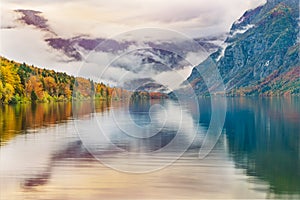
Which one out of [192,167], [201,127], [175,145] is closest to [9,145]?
[175,145]

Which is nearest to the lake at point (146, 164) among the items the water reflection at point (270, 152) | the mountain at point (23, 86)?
the water reflection at point (270, 152)

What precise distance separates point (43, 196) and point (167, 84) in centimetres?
1657

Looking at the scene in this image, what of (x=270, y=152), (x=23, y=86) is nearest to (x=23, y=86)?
(x=23, y=86)

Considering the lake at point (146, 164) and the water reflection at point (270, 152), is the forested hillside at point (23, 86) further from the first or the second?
the lake at point (146, 164)

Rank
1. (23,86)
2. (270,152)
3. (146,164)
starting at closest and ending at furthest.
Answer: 1. (146,164)
2. (270,152)
3. (23,86)

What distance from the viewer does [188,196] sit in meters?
27.7

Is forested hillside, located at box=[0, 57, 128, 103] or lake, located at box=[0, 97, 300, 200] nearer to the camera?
lake, located at box=[0, 97, 300, 200]

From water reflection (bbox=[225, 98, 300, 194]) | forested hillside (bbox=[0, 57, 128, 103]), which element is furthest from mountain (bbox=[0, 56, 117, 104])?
water reflection (bbox=[225, 98, 300, 194])

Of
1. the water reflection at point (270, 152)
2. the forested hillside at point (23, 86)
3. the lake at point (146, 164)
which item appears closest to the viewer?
the lake at point (146, 164)

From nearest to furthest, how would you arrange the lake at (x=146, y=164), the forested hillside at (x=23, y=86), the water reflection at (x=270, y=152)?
the lake at (x=146, y=164) < the water reflection at (x=270, y=152) < the forested hillside at (x=23, y=86)

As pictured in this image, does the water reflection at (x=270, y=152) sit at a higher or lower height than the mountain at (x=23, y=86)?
lower

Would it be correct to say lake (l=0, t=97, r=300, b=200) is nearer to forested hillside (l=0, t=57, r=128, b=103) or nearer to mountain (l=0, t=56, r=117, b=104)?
mountain (l=0, t=56, r=117, b=104)

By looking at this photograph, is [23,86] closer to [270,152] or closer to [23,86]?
[23,86]

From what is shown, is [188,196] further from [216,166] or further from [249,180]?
[216,166]
